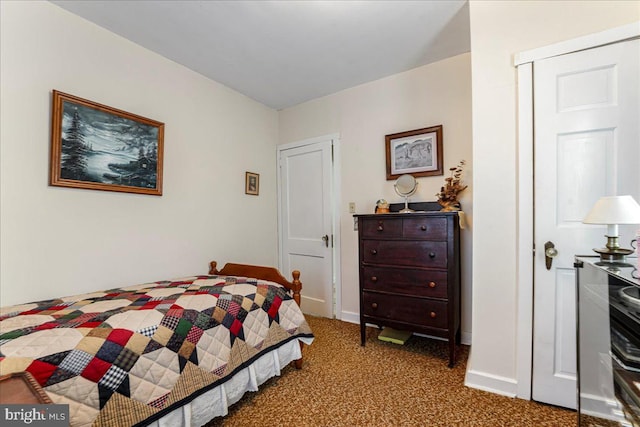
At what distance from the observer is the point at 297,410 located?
62.3 inches

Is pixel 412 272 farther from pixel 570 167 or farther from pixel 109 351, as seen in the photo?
pixel 109 351

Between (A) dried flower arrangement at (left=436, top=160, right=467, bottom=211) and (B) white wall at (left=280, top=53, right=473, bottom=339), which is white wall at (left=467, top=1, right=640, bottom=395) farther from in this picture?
(B) white wall at (left=280, top=53, right=473, bottom=339)

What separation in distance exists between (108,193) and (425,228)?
237 cm

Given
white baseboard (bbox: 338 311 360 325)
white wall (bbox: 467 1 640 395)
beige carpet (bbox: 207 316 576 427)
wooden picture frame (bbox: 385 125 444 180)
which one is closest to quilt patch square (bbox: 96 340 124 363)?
beige carpet (bbox: 207 316 576 427)

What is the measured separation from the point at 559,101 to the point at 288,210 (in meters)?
2.67

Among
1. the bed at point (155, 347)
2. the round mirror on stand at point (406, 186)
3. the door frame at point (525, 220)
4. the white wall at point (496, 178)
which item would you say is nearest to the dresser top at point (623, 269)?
the door frame at point (525, 220)

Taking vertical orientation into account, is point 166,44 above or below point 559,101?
above

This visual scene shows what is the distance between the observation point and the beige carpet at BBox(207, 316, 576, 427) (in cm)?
150

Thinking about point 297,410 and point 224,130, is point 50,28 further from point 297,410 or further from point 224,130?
point 297,410

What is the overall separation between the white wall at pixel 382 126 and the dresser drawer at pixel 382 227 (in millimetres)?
541

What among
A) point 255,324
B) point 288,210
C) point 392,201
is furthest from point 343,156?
point 255,324

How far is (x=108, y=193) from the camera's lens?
1989 mm

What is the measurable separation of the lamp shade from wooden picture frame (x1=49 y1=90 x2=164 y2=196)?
2.80 m

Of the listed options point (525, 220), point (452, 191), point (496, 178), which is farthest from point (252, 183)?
point (525, 220)
